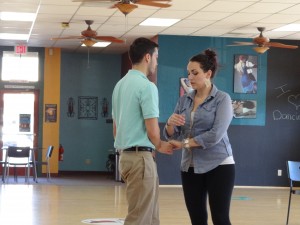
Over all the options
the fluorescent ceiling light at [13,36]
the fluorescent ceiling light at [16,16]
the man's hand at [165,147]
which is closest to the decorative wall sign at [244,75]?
the fluorescent ceiling light at [16,16]

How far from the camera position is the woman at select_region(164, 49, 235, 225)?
385cm

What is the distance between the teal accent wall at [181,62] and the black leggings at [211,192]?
373 inches

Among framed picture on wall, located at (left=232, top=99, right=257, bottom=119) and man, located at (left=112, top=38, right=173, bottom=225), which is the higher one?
framed picture on wall, located at (left=232, top=99, right=257, bottom=119)

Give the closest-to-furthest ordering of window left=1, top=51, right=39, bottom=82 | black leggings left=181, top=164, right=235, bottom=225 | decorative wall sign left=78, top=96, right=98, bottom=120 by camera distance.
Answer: black leggings left=181, top=164, right=235, bottom=225 < window left=1, top=51, right=39, bottom=82 < decorative wall sign left=78, top=96, right=98, bottom=120

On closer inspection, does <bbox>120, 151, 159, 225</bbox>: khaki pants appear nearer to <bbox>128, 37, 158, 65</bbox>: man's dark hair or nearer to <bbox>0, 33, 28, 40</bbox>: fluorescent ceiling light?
<bbox>128, 37, 158, 65</bbox>: man's dark hair

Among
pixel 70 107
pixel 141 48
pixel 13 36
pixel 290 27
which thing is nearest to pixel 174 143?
pixel 141 48

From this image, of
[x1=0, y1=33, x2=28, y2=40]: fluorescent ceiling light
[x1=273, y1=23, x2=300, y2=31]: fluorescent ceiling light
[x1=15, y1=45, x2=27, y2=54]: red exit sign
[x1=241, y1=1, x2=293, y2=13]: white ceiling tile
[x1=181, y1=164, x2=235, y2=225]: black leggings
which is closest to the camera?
[x1=181, y1=164, x2=235, y2=225]: black leggings

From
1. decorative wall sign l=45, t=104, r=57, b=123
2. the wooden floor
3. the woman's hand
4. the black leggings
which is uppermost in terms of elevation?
decorative wall sign l=45, t=104, r=57, b=123

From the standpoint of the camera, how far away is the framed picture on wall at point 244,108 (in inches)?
540

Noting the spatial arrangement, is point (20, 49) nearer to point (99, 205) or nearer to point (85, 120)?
point (85, 120)

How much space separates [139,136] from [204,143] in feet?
1.24

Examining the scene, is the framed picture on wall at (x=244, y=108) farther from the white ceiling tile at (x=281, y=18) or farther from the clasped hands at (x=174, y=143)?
the clasped hands at (x=174, y=143)

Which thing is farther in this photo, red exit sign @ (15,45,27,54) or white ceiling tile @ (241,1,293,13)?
red exit sign @ (15,45,27,54)

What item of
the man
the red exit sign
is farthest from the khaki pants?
the red exit sign
